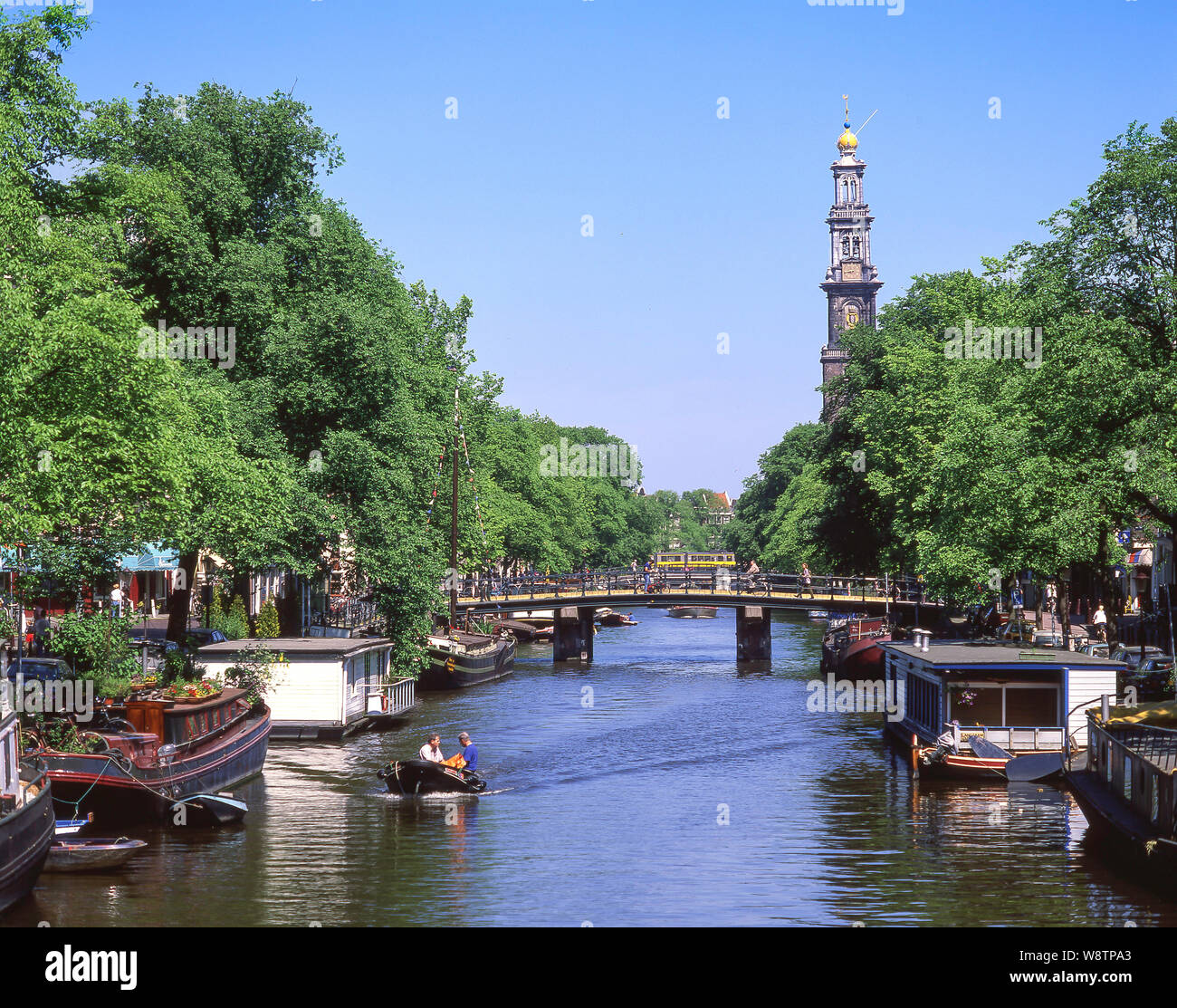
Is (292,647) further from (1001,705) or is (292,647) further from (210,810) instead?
(1001,705)

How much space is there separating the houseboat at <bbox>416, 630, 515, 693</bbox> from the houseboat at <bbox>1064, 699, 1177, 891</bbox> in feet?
115

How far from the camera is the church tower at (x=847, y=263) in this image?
17000 centimetres

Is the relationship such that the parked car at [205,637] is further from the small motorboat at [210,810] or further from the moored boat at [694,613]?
the moored boat at [694,613]

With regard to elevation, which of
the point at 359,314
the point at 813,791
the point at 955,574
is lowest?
the point at 813,791

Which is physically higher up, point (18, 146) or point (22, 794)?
point (18, 146)

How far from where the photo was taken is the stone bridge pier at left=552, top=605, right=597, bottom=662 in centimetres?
8425

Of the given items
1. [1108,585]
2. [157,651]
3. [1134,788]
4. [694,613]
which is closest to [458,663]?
[157,651]

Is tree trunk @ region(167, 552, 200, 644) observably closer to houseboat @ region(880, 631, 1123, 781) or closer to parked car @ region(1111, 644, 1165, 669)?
houseboat @ region(880, 631, 1123, 781)

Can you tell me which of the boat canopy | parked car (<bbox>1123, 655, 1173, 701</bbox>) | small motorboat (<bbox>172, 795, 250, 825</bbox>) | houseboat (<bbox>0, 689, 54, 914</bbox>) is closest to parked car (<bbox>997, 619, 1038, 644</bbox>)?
parked car (<bbox>1123, 655, 1173, 701</bbox>)

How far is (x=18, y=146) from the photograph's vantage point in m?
39.7
